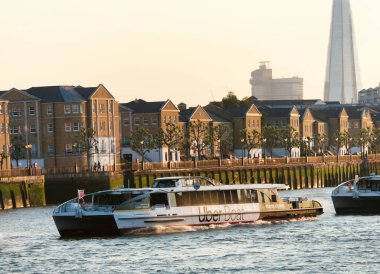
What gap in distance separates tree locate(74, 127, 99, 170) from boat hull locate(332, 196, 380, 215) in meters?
60.5

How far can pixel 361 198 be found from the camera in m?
105

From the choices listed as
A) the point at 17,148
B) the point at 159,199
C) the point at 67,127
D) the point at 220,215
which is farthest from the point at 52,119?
the point at 159,199

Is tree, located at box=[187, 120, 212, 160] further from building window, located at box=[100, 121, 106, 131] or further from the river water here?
the river water

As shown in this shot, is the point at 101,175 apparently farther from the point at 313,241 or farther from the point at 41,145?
the point at 313,241

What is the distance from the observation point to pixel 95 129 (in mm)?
175250

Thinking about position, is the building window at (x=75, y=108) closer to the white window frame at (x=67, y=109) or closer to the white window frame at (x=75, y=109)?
the white window frame at (x=75, y=109)

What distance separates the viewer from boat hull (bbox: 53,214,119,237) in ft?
278

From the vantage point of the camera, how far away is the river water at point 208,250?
69562 mm

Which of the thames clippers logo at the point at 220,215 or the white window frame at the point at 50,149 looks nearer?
the thames clippers logo at the point at 220,215

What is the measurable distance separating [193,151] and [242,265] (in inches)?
5073

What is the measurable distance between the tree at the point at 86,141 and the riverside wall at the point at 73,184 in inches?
777

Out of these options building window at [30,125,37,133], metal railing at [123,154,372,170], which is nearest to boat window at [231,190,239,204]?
metal railing at [123,154,372,170]

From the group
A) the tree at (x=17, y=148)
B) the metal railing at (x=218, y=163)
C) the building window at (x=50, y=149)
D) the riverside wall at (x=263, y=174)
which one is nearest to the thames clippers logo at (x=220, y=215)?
the riverside wall at (x=263, y=174)

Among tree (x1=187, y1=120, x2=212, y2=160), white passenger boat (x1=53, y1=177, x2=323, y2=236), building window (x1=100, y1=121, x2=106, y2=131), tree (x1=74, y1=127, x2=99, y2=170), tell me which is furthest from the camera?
tree (x1=187, y1=120, x2=212, y2=160)
